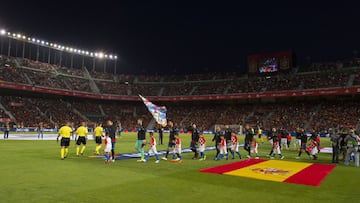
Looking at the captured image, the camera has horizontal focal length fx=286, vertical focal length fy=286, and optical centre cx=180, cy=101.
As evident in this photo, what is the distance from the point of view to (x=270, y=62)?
2712 inches

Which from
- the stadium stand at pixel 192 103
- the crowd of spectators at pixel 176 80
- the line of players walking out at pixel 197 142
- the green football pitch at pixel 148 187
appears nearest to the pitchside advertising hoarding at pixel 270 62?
the crowd of spectators at pixel 176 80

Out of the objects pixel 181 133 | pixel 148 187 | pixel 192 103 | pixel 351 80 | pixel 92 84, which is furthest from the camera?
pixel 92 84

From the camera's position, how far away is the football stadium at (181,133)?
30.9ft

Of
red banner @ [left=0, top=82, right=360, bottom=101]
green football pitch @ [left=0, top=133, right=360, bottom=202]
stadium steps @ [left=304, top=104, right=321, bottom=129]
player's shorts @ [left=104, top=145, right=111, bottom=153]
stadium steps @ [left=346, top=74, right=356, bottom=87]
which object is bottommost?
green football pitch @ [left=0, top=133, right=360, bottom=202]

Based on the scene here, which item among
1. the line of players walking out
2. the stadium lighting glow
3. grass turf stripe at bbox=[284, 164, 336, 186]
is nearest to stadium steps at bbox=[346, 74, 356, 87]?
the line of players walking out

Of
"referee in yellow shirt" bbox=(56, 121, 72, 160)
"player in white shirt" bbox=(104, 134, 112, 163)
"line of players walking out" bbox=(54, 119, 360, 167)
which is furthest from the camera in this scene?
"referee in yellow shirt" bbox=(56, 121, 72, 160)

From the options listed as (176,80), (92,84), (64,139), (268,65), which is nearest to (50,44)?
(92,84)

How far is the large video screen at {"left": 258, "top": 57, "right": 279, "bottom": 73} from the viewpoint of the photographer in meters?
68.2

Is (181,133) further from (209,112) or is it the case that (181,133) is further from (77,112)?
(77,112)

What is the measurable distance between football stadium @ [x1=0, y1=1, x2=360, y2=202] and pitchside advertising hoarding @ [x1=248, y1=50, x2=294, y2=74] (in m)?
0.24

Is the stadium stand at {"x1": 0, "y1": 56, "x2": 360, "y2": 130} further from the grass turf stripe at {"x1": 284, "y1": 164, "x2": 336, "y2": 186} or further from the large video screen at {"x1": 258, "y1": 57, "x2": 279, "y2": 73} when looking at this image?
the grass turf stripe at {"x1": 284, "y1": 164, "x2": 336, "y2": 186}

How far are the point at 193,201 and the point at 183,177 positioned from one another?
140 inches

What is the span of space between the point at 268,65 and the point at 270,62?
0.84m

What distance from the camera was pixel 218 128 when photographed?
17734 mm
